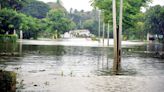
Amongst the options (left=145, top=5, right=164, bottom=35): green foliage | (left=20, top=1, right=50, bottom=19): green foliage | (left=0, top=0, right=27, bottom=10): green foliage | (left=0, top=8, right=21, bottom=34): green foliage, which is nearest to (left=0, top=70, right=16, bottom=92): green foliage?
(left=0, top=8, right=21, bottom=34): green foliage

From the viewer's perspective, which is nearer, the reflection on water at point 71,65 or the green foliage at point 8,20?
the reflection on water at point 71,65

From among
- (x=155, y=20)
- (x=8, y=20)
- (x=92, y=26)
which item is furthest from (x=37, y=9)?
(x=8, y=20)

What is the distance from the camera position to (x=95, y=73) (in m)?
20.4

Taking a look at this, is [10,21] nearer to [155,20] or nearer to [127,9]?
[127,9]

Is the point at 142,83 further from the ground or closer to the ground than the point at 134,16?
closer to the ground

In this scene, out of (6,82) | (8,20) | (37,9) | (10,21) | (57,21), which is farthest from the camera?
(37,9)

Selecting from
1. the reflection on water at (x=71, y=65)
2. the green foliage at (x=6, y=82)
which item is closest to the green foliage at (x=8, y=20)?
the reflection on water at (x=71, y=65)

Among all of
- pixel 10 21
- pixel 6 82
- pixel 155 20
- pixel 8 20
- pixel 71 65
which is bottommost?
pixel 71 65

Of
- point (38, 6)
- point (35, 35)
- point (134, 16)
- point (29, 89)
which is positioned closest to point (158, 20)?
point (35, 35)

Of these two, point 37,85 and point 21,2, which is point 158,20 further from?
point 37,85

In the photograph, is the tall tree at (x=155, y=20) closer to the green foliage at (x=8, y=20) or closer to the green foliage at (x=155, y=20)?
the green foliage at (x=155, y=20)

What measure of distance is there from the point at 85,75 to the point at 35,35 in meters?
86.6

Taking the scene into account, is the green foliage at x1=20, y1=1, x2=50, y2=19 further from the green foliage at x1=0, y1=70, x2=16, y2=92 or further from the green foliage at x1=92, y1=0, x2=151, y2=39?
the green foliage at x1=0, y1=70, x2=16, y2=92

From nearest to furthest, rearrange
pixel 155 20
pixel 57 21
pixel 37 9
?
1. pixel 155 20
2. pixel 57 21
3. pixel 37 9
